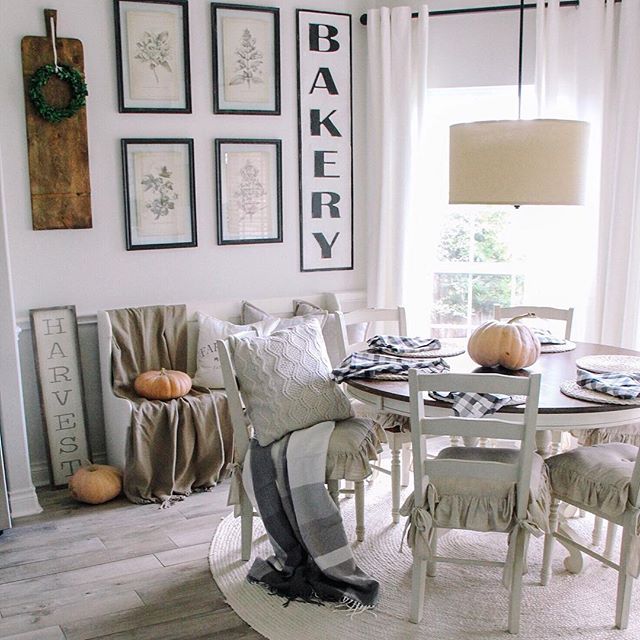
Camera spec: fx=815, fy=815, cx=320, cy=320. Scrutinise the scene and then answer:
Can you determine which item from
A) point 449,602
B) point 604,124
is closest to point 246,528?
point 449,602

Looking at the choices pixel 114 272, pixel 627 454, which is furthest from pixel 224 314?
pixel 627 454

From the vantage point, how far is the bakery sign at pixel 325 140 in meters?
4.43

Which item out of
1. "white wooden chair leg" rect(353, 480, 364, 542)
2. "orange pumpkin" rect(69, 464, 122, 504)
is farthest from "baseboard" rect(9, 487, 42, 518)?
"white wooden chair leg" rect(353, 480, 364, 542)

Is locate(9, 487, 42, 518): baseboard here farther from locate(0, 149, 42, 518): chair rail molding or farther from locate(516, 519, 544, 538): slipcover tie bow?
locate(516, 519, 544, 538): slipcover tie bow

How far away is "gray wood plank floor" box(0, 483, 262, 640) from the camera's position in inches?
106

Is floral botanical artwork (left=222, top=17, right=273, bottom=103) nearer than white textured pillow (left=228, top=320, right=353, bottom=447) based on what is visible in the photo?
→ No

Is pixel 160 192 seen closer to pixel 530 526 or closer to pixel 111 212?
pixel 111 212

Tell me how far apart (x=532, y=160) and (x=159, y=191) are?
6.99 feet

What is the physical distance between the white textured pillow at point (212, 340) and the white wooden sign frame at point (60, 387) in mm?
585

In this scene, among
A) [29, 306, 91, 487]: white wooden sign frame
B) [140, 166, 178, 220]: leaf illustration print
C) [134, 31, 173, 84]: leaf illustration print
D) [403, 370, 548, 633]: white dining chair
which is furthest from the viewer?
[140, 166, 178, 220]: leaf illustration print

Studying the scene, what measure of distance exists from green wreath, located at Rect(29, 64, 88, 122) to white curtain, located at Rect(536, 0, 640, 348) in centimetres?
226

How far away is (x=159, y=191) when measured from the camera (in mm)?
4152

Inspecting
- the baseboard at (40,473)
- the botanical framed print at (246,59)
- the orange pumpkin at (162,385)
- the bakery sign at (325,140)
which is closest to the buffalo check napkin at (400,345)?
Answer: the orange pumpkin at (162,385)

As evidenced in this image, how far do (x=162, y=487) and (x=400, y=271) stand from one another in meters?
1.75
